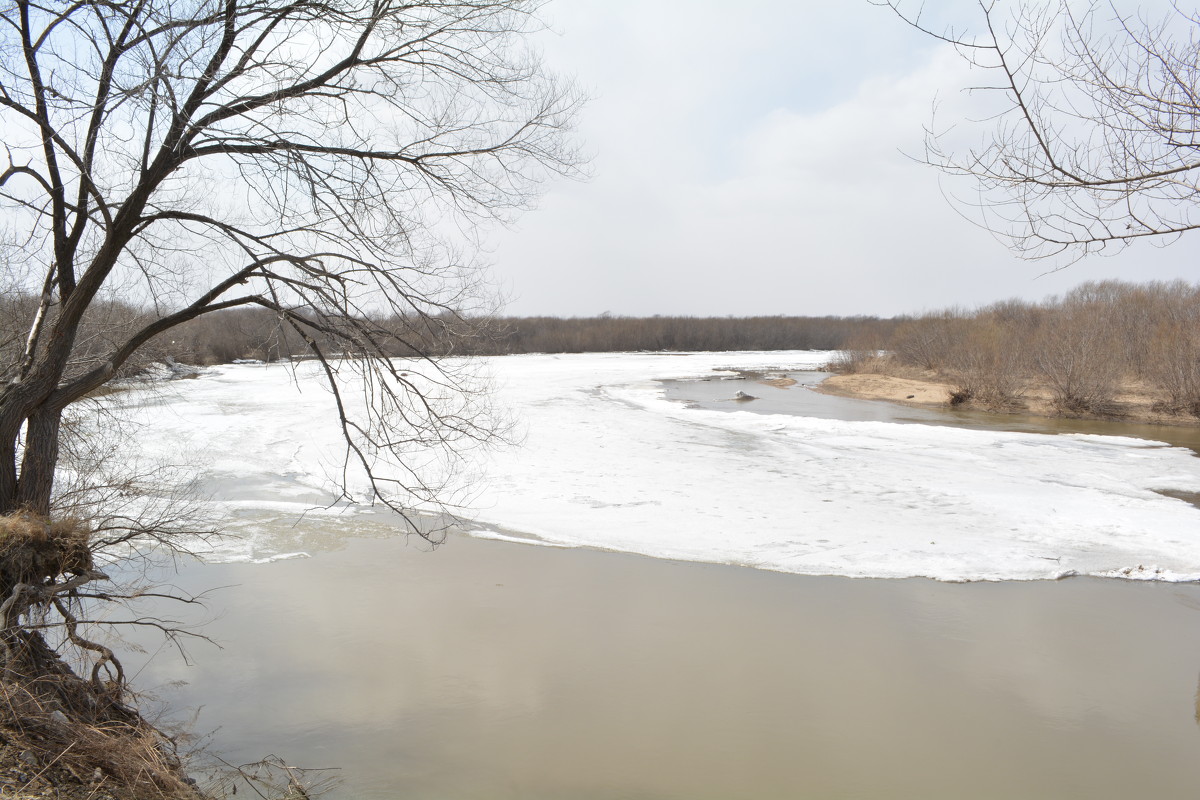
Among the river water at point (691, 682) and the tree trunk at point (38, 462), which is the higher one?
the tree trunk at point (38, 462)

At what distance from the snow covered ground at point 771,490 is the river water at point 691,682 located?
94cm

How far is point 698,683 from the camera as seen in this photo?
626 centimetres

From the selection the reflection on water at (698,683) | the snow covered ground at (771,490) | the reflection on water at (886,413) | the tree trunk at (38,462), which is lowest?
the reflection on water at (698,683)

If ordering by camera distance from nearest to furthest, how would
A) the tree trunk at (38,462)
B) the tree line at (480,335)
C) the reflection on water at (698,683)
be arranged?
the reflection on water at (698,683) → the tree trunk at (38,462) → the tree line at (480,335)

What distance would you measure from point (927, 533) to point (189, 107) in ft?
30.9

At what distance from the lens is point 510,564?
9.30m

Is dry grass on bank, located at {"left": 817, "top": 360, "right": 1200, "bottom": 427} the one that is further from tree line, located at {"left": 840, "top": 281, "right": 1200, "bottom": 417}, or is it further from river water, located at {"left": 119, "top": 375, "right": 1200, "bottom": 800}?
river water, located at {"left": 119, "top": 375, "right": 1200, "bottom": 800}

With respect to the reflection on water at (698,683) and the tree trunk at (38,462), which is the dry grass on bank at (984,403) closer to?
the reflection on water at (698,683)

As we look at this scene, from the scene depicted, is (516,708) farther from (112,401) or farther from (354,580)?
(112,401)

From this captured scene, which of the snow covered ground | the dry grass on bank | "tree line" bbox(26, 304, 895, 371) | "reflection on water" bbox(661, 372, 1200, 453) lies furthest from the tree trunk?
the dry grass on bank

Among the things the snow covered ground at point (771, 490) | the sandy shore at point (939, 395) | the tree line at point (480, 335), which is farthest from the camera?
the sandy shore at point (939, 395)

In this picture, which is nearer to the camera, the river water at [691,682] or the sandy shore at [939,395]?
the river water at [691,682]

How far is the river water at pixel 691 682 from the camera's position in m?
5.13

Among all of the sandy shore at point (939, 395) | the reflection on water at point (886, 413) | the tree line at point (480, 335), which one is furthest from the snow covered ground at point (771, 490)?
the sandy shore at point (939, 395)
